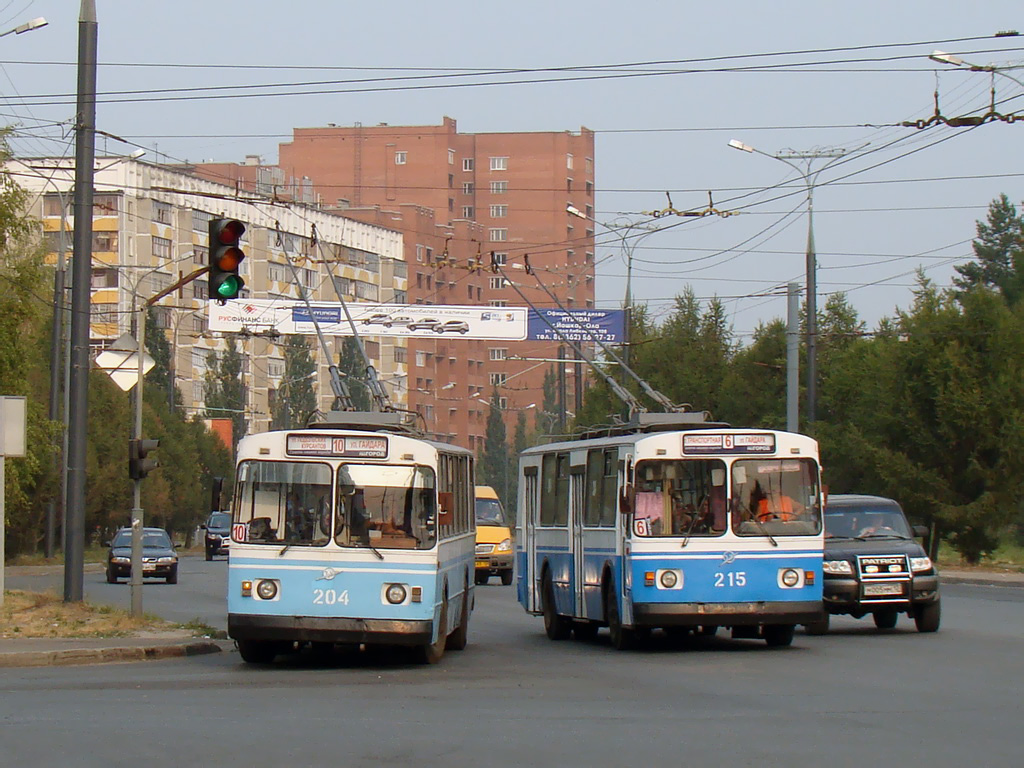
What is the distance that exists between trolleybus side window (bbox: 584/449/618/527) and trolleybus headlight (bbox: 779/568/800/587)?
1996mm

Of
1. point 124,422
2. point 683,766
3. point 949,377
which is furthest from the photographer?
point 124,422

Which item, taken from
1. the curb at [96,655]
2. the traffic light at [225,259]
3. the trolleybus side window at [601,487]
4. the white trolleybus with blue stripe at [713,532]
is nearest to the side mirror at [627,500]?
the white trolleybus with blue stripe at [713,532]

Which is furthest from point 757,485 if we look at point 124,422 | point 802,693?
point 124,422

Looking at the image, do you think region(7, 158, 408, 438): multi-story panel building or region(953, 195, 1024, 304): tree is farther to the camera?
region(953, 195, 1024, 304): tree

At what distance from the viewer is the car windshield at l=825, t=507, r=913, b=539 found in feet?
70.7

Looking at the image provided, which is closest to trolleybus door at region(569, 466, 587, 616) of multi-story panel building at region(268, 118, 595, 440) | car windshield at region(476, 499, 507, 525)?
car windshield at region(476, 499, 507, 525)

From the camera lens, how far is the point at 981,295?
43031mm

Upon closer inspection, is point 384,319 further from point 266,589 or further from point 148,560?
point 266,589

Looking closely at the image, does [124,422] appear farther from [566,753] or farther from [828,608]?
[566,753]

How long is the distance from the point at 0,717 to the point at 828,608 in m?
11.9

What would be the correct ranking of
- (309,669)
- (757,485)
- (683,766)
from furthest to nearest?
(757,485) < (309,669) < (683,766)

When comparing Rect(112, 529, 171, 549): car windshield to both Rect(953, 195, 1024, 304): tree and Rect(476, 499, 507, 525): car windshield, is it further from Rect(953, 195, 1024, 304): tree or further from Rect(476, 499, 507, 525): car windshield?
Rect(953, 195, 1024, 304): tree

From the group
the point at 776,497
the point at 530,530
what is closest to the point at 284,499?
the point at 776,497

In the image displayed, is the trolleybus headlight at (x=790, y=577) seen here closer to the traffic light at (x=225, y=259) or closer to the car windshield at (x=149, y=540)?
the traffic light at (x=225, y=259)
